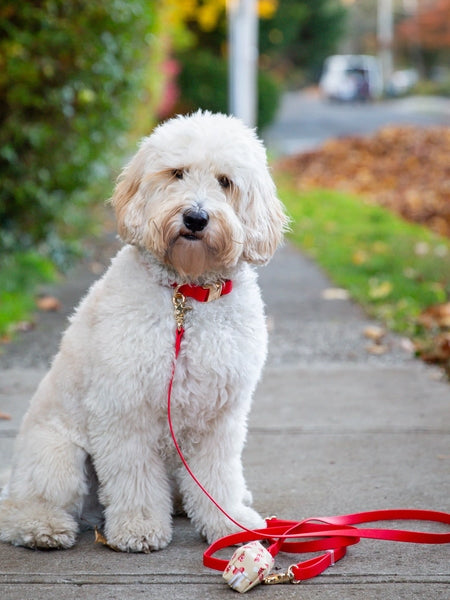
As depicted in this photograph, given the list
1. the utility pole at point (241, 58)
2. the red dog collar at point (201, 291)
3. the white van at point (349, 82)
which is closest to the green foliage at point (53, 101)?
the red dog collar at point (201, 291)

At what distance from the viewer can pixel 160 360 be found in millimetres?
3547

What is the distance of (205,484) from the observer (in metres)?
3.79

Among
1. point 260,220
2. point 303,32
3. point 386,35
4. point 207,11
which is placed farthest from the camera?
point 386,35

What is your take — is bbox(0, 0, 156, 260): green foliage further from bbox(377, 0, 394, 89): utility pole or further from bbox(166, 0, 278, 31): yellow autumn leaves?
bbox(377, 0, 394, 89): utility pole

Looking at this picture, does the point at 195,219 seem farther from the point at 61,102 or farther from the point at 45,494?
the point at 61,102

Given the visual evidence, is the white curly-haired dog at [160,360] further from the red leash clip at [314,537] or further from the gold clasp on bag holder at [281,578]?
the gold clasp on bag holder at [281,578]

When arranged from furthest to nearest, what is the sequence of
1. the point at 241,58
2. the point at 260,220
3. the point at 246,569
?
the point at 241,58 < the point at 260,220 < the point at 246,569

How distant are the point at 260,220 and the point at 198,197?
30 centimetres

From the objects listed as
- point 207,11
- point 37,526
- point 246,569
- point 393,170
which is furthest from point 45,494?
point 207,11

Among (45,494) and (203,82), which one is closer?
(45,494)

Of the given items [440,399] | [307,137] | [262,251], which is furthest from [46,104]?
[307,137]

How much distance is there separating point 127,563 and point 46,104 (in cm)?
589

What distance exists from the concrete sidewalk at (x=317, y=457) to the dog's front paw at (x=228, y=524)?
0.22 ft

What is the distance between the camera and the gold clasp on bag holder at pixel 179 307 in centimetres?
360
